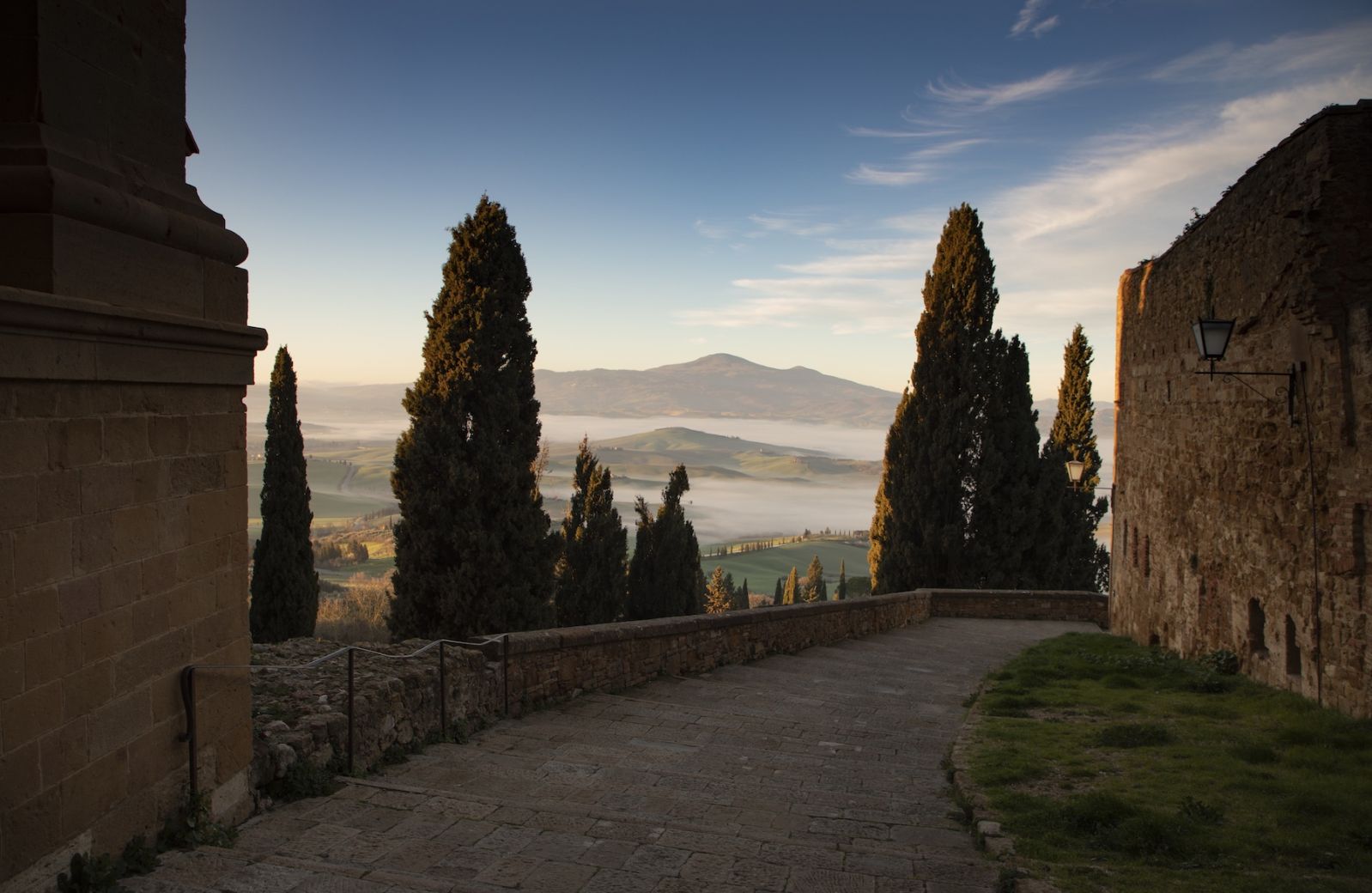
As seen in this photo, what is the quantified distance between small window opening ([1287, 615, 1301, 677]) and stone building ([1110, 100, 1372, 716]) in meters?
0.01

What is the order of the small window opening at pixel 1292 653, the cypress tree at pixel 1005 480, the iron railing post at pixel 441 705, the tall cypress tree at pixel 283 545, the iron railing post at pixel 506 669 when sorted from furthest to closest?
the cypress tree at pixel 1005 480
the tall cypress tree at pixel 283 545
the small window opening at pixel 1292 653
the iron railing post at pixel 506 669
the iron railing post at pixel 441 705

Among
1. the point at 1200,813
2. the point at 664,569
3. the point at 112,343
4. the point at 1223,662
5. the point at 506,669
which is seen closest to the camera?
the point at 112,343

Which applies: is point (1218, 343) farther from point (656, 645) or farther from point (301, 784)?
point (301, 784)

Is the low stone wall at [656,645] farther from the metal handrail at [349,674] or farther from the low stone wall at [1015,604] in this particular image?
the low stone wall at [1015,604]

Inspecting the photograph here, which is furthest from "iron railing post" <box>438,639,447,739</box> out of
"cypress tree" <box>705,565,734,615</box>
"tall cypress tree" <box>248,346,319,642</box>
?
"cypress tree" <box>705,565,734,615</box>

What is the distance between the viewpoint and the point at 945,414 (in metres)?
22.4

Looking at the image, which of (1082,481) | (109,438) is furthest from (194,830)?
(1082,481)

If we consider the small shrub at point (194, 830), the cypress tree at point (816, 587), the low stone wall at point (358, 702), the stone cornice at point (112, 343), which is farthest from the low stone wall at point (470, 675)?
the cypress tree at point (816, 587)

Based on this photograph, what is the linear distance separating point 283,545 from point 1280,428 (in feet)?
61.1

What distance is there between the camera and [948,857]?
488cm

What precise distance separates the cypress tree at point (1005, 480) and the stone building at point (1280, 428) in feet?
30.0

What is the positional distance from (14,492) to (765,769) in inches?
214

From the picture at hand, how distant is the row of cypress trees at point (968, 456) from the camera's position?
22250 mm

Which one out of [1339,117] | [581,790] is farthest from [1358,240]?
[581,790]
